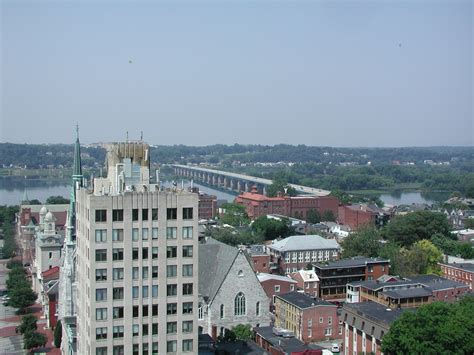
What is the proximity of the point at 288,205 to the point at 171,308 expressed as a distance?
85.9 m

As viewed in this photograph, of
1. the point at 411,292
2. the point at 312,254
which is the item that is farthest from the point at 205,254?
the point at 312,254

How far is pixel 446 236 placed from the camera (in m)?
78.6

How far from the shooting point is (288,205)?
111 meters

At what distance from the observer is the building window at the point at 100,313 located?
2455 cm

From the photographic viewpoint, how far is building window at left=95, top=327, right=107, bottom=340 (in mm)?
24547

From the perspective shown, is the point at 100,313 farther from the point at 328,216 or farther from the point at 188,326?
the point at 328,216

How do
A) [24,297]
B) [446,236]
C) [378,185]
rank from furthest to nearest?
1. [378,185]
2. [446,236]
3. [24,297]

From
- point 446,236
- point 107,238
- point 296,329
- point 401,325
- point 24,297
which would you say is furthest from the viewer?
point 446,236

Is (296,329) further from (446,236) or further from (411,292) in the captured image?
(446,236)

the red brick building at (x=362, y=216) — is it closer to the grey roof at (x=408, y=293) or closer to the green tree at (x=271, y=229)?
the green tree at (x=271, y=229)

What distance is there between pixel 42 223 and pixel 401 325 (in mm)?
40849

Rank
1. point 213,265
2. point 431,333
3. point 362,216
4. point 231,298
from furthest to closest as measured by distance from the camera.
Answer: point 362,216 < point 213,265 < point 231,298 < point 431,333

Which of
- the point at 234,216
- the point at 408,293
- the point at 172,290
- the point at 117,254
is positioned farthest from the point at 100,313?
the point at 234,216

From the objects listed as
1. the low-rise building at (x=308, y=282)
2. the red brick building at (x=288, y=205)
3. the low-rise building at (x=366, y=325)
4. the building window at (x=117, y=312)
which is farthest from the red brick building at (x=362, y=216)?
the building window at (x=117, y=312)
